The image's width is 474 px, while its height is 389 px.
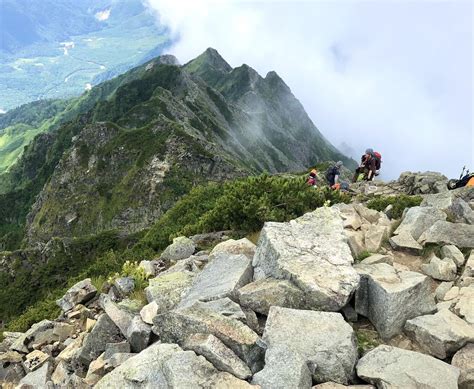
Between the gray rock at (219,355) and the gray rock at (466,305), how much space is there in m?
4.28

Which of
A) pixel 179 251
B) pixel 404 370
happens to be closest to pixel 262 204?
pixel 179 251

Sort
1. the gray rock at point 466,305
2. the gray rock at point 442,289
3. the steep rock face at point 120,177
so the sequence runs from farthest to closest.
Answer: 1. the steep rock face at point 120,177
2. the gray rock at point 442,289
3. the gray rock at point 466,305

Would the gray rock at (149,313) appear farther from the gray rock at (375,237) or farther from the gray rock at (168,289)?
the gray rock at (375,237)

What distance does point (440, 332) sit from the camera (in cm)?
759

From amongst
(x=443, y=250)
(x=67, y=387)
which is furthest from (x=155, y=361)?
(x=443, y=250)

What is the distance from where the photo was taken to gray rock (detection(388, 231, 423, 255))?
455 inches

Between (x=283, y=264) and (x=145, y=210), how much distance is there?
204ft

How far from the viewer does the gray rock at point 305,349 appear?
6.53 m

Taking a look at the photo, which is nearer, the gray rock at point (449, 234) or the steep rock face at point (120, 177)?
the gray rock at point (449, 234)

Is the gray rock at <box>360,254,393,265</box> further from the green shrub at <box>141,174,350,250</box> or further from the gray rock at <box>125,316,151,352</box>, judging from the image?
the green shrub at <box>141,174,350,250</box>

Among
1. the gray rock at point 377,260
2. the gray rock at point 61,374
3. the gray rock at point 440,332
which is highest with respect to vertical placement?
the gray rock at point 377,260

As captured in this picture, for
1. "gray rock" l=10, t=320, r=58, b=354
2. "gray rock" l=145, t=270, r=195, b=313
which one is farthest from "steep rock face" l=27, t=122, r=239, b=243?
"gray rock" l=145, t=270, r=195, b=313

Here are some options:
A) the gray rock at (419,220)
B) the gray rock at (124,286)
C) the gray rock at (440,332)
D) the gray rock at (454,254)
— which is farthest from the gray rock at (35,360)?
the gray rock at (454,254)

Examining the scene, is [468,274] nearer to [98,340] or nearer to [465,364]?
[465,364]
